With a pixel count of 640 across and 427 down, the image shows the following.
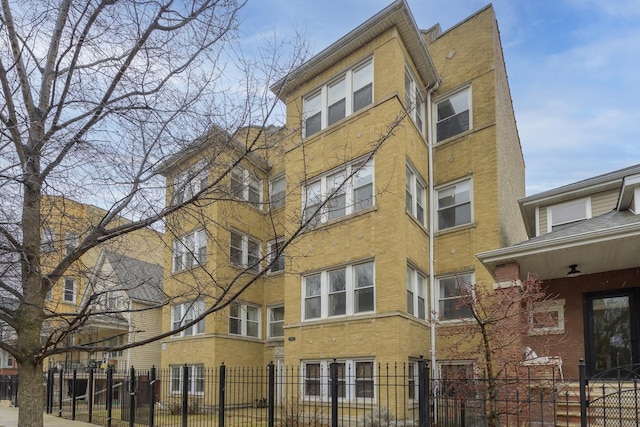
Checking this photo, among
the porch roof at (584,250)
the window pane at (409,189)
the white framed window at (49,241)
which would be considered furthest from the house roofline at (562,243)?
the white framed window at (49,241)

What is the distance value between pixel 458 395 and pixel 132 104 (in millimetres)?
7867

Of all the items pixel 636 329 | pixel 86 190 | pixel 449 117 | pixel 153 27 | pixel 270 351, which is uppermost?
pixel 449 117

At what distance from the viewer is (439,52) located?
63.1 ft

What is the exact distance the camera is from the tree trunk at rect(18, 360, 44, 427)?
5.70m

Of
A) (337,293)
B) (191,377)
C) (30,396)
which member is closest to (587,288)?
(337,293)

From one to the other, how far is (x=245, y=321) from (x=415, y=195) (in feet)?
30.1

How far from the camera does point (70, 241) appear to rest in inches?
251

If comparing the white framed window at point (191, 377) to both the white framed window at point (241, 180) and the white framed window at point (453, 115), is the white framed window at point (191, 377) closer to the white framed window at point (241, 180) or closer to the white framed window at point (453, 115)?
the white framed window at point (453, 115)

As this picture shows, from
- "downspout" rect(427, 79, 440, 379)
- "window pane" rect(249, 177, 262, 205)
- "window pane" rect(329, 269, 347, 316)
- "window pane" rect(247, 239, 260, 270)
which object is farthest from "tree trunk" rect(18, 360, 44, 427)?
"downspout" rect(427, 79, 440, 379)

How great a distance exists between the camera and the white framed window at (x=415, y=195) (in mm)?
15859

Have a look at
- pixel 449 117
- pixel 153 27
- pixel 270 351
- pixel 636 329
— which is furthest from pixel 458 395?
pixel 270 351

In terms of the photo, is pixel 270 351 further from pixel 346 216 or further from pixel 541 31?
pixel 541 31

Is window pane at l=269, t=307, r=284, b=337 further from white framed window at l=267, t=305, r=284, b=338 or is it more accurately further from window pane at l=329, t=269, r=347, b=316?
window pane at l=329, t=269, r=347, b=316

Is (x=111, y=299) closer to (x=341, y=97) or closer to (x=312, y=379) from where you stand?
(x=312, y=379)
